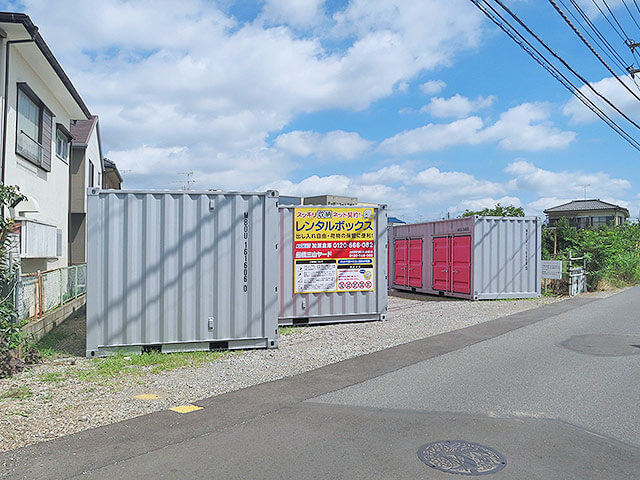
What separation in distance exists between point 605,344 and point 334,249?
19.0 feet

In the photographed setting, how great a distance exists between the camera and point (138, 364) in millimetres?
8156

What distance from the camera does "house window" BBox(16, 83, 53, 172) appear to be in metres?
11.3

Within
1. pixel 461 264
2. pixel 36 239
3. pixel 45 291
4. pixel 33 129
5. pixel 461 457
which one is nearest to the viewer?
pixel 461 457

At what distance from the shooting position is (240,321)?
9109mm

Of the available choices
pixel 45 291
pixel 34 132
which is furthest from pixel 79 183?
pixel 45 291

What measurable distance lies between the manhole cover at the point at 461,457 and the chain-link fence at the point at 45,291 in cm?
659

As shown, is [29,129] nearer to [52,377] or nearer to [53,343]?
[53,343]

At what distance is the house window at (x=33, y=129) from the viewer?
446 inches

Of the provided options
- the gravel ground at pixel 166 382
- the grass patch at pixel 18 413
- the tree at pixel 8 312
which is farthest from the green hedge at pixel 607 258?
the grass patch at pixel 18 413

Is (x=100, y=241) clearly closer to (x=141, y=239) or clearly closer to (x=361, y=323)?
(x=141, y=239)

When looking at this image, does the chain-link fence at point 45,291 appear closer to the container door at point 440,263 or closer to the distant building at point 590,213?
the container door at point 440,263

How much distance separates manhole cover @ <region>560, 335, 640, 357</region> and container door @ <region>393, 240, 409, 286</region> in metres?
10.9

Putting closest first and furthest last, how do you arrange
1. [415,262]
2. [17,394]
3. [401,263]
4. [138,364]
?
[17,394], [138,364], [415,262], [401,263]

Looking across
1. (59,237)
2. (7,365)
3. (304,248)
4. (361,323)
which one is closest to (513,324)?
(361,323)
